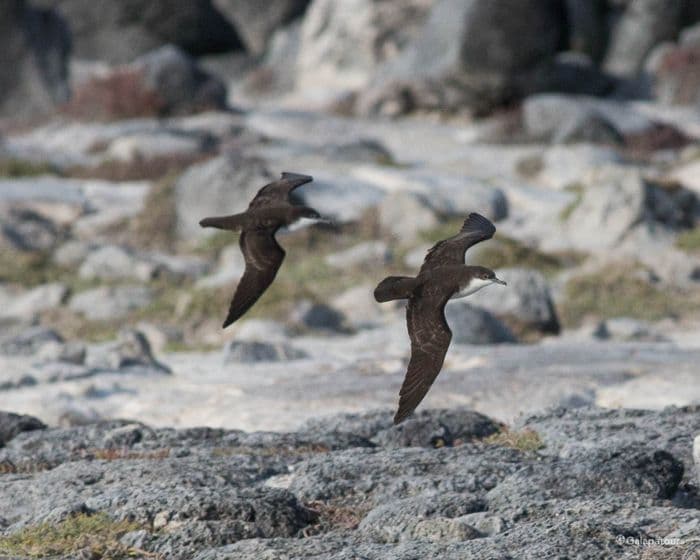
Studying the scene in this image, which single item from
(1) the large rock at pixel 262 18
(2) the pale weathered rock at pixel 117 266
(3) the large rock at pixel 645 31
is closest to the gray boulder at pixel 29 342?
(2) the pale weathered rock at pixel 117 266

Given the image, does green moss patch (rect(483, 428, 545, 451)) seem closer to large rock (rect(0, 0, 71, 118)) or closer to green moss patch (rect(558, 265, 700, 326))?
green moss patch (rect(558, 265, 700, 326))

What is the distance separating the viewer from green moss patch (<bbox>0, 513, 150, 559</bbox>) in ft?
26.5

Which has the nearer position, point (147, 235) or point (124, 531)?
point (124, 531)

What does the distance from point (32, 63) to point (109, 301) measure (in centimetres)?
1602

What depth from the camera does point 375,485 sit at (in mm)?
9383

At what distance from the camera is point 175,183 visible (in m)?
26.9

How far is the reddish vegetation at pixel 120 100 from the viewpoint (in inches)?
1352

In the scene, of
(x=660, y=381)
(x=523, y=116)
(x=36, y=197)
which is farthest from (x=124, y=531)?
(x=523, y=116)

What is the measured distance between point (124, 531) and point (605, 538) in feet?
8.84

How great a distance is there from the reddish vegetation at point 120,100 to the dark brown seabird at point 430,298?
25.6 meters

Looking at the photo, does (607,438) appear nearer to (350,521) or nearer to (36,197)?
(350,521)

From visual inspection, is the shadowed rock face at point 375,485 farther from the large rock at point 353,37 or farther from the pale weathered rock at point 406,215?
the large rock at point 353,37

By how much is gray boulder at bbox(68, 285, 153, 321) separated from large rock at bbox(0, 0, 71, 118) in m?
14.8

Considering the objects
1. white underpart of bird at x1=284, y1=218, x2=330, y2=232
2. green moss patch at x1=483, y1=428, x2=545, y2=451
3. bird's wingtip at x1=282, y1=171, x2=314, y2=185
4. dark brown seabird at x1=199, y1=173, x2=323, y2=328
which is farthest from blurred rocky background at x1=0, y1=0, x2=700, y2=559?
bird's wingtip at x1=282, y1=171, x2=314, y2=185
